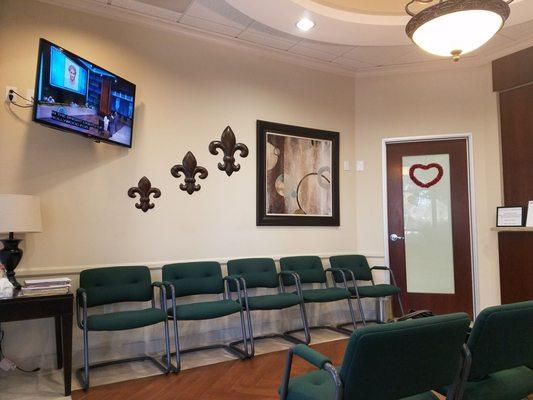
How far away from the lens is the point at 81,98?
3.08 m

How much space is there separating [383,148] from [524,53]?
69.2 inches

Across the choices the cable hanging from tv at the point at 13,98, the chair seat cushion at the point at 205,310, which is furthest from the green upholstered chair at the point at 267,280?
the cable hanging from tv at the point at 13,98

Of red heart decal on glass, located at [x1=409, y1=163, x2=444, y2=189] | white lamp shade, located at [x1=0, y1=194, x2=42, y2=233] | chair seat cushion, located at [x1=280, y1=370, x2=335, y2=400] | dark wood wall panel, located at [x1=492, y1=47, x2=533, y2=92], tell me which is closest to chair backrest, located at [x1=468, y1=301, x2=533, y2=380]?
chair seat cushion, located at [x1=280, y1=370, x2=335, y2=400]

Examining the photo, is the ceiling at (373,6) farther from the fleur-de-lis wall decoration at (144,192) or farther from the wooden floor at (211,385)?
the wooden floor at (211,385)

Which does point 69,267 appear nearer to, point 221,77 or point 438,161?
point 221,77

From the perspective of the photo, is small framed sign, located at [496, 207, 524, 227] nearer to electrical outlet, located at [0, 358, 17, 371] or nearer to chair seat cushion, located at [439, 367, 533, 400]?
chair seat cushion, located at [439, 367, 533, 400]

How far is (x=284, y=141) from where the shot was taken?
15.1ft

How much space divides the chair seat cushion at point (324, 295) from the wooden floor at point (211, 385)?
0.66 meters

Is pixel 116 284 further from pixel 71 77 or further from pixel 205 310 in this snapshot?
pixel 71 77

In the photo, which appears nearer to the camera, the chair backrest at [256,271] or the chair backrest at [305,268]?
the chair backrest at [256,271]

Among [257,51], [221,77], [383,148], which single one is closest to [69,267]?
[221,77]

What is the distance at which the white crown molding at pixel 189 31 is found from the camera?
3.54 metres

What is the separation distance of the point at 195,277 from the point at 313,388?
7.23ft

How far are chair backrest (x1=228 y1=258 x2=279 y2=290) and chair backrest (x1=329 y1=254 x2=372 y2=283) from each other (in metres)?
0.82
